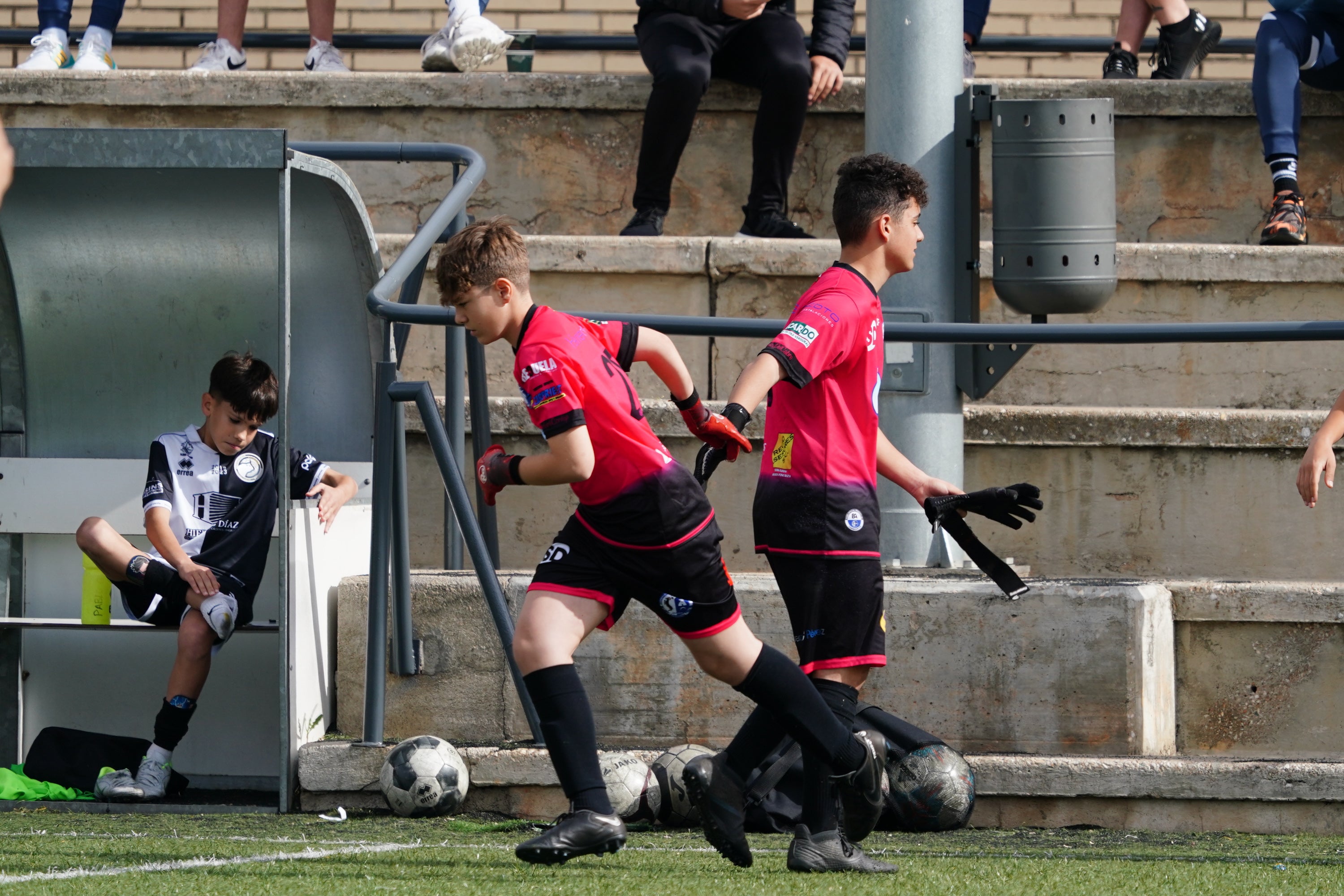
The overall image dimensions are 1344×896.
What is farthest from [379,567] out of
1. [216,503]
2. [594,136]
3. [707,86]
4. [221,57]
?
[221,57]

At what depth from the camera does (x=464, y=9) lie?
8484 millimetres

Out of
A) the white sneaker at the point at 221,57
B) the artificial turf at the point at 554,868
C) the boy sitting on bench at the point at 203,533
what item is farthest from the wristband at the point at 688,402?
the white sneaker at the point at 221,57

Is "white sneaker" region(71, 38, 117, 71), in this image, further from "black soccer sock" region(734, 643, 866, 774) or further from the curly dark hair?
"black soccer sock" region(734, 643, 866, 774)

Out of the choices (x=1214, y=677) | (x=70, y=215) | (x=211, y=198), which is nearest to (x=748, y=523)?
(x=1214, y=677)

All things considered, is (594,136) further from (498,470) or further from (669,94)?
(498,470)

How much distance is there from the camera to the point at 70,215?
6102mm

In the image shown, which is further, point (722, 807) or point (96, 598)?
point (96, 598)

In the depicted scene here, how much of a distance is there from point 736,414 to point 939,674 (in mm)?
1708

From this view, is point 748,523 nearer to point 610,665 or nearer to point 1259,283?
point 610,665

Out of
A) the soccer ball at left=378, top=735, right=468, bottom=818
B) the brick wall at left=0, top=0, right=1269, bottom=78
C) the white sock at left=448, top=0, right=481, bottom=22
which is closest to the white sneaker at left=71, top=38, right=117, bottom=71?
the white sock at left=448, top=0, right=481, bottom=22

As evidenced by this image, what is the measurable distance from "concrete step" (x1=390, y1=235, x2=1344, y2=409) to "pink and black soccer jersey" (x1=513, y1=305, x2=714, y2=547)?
3.07 metres

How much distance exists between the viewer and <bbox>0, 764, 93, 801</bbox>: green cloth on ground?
5512mm

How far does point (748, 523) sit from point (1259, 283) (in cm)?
248

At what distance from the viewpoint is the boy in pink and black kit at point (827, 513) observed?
13.2 ft
